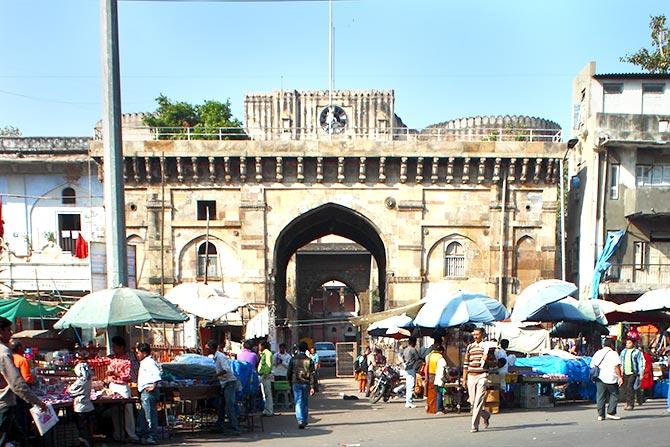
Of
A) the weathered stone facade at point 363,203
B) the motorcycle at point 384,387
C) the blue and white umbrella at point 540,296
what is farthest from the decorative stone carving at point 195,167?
the blue and white umbrella at point 540,296

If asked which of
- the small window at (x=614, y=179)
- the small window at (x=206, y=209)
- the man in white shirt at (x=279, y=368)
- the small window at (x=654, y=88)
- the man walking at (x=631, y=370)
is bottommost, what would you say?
the man in white shirt at (x=279, y=368)

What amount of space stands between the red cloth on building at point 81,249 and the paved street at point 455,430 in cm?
1556

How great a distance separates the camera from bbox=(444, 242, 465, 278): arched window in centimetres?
2656

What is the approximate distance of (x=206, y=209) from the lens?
26.5 metres

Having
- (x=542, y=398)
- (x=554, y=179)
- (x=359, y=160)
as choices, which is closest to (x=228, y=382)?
(x=542, y=398)

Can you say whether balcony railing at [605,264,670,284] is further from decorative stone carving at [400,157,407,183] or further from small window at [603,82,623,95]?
decorative stone carving at [400,157,407,183]

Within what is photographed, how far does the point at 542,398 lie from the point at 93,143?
1839cm

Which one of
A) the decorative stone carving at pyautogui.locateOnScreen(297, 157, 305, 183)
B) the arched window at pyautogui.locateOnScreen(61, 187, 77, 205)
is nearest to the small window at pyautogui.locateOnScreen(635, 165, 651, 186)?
the decorative stone carving at pyautogui.locateOnScreen(297, 157, 305, 183)

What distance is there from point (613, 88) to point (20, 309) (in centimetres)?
2232

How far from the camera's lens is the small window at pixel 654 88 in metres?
27.0

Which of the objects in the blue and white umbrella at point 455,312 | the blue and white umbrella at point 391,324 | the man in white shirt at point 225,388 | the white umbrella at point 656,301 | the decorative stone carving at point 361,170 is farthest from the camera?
the decorative stone carving at point 361,170

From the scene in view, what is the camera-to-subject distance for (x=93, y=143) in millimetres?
25312

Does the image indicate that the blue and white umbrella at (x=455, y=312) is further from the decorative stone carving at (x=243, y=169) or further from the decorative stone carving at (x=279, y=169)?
the decorative stone carving at (x=243, y=169)

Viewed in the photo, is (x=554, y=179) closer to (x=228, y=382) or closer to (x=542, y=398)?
(x=542, y=398)
